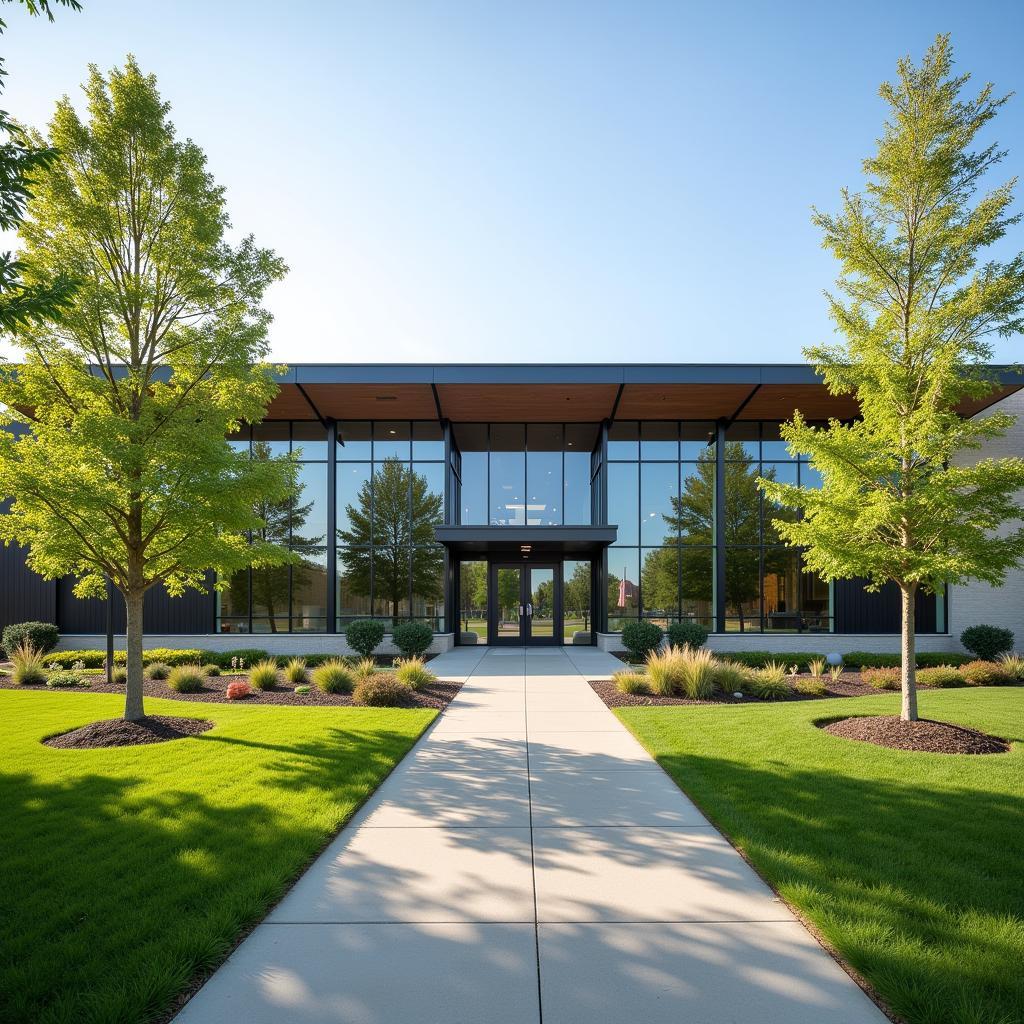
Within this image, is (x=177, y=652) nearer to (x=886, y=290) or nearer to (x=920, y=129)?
(x=886, y=290)

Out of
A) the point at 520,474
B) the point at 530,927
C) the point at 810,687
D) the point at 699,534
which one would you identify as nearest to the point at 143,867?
the point at 530,927

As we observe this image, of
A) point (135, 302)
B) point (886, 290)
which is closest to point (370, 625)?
point (135, 302)

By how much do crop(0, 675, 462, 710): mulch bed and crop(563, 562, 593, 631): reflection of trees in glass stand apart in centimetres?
1002

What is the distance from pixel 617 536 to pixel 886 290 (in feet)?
40.3

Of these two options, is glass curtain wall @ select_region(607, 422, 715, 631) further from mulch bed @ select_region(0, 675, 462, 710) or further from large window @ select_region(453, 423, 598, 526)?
mulch bed @ select_region(0, 675, 462, 710)

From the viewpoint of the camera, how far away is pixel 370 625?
17609 millimetres

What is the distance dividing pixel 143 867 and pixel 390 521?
1725 centimetres

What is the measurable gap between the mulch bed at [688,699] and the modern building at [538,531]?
6.46 meters

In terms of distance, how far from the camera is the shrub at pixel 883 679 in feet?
41.7

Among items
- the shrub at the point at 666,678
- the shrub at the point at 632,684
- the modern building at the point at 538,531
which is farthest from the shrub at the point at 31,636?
the shrub at the point at 666,678

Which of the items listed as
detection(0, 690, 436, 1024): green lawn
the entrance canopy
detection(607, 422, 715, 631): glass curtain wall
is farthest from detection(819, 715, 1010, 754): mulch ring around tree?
detection(607, 422, 715, 631): glass curtain wall

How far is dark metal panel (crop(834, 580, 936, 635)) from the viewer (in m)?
20.8

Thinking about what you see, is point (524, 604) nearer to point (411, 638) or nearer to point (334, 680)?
point (411, 638)

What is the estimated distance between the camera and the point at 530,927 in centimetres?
375
